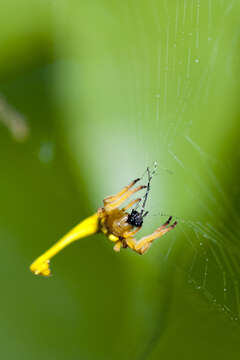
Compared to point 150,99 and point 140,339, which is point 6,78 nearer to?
point 150,99

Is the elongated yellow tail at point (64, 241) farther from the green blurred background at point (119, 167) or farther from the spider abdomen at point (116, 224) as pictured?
the green blurred background at point (119, 167)

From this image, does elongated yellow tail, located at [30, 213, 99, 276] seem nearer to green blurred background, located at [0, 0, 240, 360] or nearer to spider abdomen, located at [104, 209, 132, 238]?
spider abdomen, located at [104, 209, 132, 238]

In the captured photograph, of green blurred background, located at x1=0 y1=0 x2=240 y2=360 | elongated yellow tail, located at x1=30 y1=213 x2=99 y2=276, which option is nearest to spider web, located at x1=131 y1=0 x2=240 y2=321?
green blurred background, located at x1=0 y1=0 x2=240 y2=360

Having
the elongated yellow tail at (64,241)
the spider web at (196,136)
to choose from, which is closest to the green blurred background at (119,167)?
the spider web at (196,136)

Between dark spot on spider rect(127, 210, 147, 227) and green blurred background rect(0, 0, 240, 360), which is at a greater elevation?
green blurred background rect(0, 0, 240, 360)

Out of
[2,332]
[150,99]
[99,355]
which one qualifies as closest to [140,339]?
[99,355]
